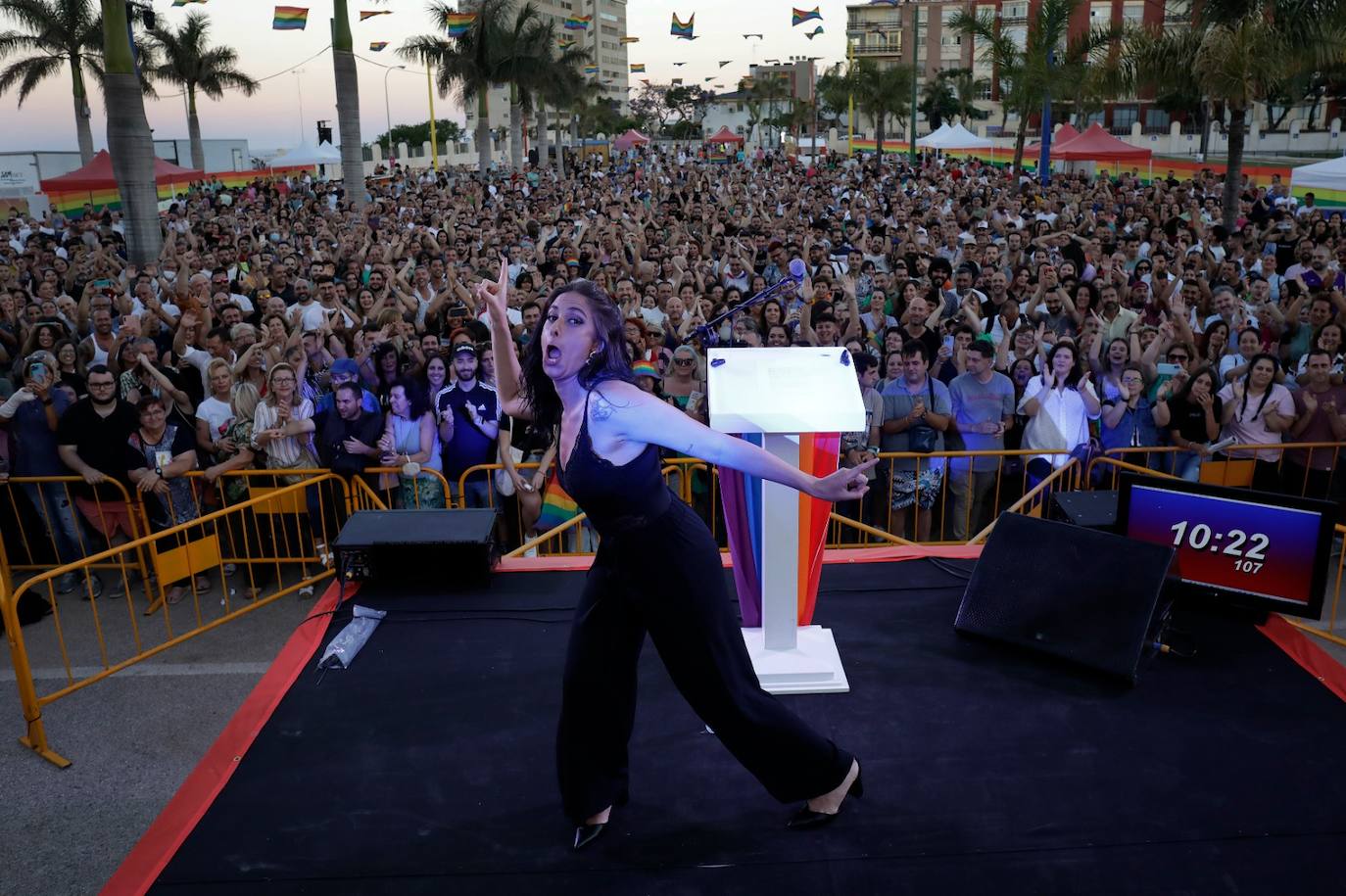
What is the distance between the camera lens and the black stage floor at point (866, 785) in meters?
3.16

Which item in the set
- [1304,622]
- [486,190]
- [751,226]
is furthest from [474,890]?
[486,190]

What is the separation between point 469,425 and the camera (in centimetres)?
670

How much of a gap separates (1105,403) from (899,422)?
4.92ft

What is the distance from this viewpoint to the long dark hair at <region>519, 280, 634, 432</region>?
3104mm

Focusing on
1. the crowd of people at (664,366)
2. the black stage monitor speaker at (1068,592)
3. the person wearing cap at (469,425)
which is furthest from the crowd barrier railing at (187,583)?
the black stage monitor speaker at (1068,592)

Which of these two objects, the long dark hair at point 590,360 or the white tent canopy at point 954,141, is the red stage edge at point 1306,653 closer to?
the long dark hair at point 590,360

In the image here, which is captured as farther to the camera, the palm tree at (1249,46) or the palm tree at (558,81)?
the palm tree at (558,81)

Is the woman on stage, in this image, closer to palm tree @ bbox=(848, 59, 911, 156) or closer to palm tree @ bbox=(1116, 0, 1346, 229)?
palm tree @ bbox=(1116, 0, 1346, 229)

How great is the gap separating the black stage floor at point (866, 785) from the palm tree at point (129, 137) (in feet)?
40.4

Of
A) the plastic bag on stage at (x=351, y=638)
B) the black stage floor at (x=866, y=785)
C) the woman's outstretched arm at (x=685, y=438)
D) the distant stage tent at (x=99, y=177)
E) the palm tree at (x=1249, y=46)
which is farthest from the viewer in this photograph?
the distant stage tent at (x=99, y=177)

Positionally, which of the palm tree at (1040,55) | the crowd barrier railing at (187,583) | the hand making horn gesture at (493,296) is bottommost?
the crowd barrier railing at (187,583)

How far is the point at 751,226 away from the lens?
17.2 meters

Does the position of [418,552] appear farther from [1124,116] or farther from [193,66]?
[1124,116]

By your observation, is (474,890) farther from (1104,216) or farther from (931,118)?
(931,118)
